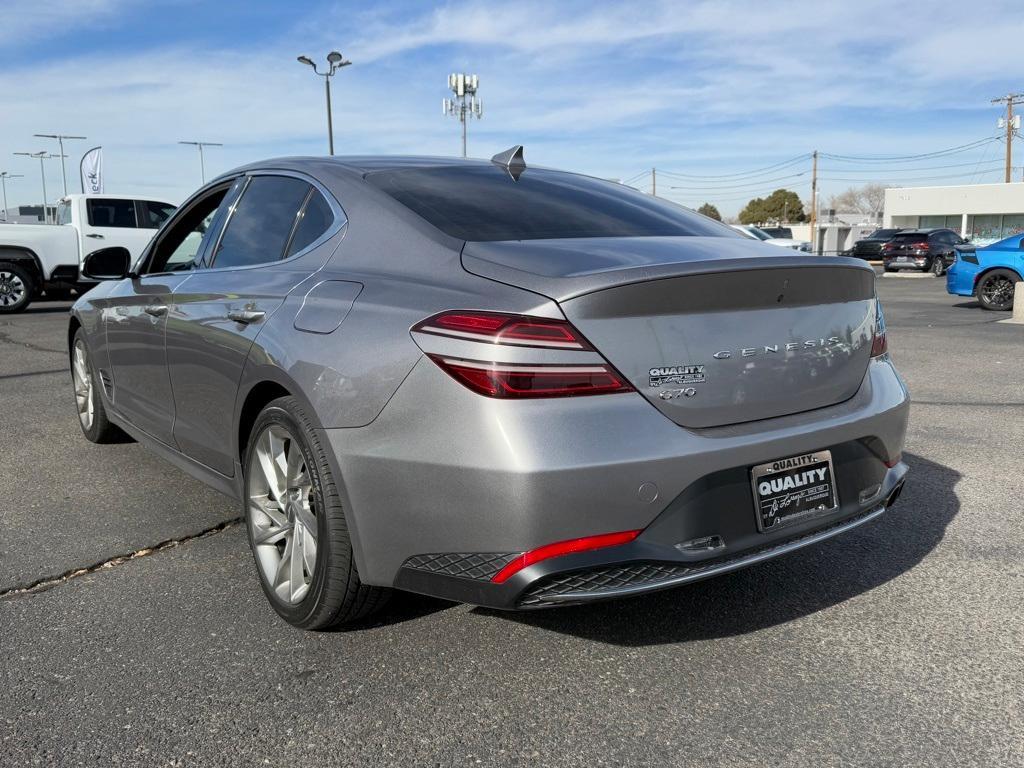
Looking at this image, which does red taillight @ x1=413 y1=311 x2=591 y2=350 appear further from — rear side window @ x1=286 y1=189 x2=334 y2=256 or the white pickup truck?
the white pickup truck

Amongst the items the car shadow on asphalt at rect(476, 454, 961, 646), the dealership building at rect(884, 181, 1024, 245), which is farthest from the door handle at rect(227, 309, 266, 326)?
the dealership building at rect(884, 181, 1024, 245)

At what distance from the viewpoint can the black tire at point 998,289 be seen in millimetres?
15102

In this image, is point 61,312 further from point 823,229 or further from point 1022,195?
point 1022,195

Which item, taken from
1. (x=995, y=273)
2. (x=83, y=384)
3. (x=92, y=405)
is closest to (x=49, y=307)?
(x=83, y=384)

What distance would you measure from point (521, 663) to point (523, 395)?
911 millimetres

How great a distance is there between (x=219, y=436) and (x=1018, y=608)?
113 inches

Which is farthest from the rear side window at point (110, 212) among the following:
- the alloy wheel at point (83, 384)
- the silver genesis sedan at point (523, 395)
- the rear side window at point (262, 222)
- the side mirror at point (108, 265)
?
the silver genesis sedan at point (523, 395)

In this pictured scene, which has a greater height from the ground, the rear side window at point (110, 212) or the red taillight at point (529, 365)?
the rear side window at point (110, 212)

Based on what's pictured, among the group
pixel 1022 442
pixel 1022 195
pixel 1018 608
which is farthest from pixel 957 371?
pixel 1022 195

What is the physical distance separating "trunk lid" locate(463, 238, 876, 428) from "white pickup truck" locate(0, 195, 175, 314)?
1368 centimetres

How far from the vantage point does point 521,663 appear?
2.76 m

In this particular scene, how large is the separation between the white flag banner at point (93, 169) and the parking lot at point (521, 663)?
3282cm

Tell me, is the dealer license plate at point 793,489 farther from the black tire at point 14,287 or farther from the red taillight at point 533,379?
the black tire at point 14,287

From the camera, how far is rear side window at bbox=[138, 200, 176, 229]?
52.3 feet
